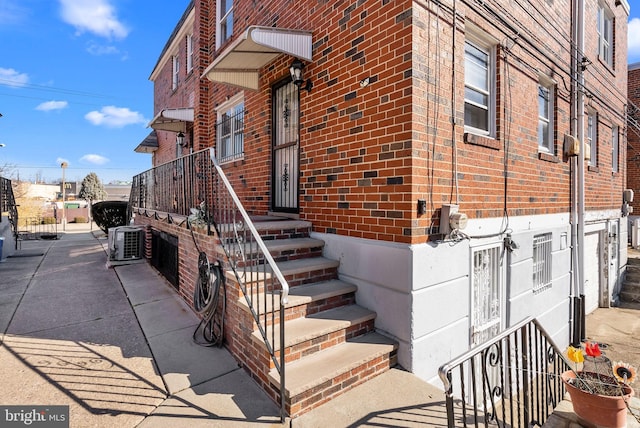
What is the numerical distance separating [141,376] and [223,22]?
738cm

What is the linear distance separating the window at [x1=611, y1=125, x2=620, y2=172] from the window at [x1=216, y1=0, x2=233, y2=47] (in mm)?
10277

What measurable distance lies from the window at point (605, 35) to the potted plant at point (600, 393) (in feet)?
26.8

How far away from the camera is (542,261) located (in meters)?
5.60

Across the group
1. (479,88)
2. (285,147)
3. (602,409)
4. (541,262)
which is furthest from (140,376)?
(541,262)

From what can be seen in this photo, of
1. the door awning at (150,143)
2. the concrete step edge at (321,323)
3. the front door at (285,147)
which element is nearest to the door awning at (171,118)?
the front door at (285,147)

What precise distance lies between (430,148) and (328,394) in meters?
2.46

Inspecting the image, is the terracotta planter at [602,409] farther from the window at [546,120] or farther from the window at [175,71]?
the window at [175,71]

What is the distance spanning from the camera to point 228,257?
11.3 ft

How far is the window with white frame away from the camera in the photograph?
22.2 feet

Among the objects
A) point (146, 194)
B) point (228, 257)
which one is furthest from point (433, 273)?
point (146, 194)

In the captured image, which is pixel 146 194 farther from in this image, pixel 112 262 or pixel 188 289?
pixel 188 289

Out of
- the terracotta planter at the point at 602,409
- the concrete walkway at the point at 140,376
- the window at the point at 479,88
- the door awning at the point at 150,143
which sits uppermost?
the door awning at the point at 150,143

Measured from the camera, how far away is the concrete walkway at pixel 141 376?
2.41 meters

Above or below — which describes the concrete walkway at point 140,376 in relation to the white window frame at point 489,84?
below
